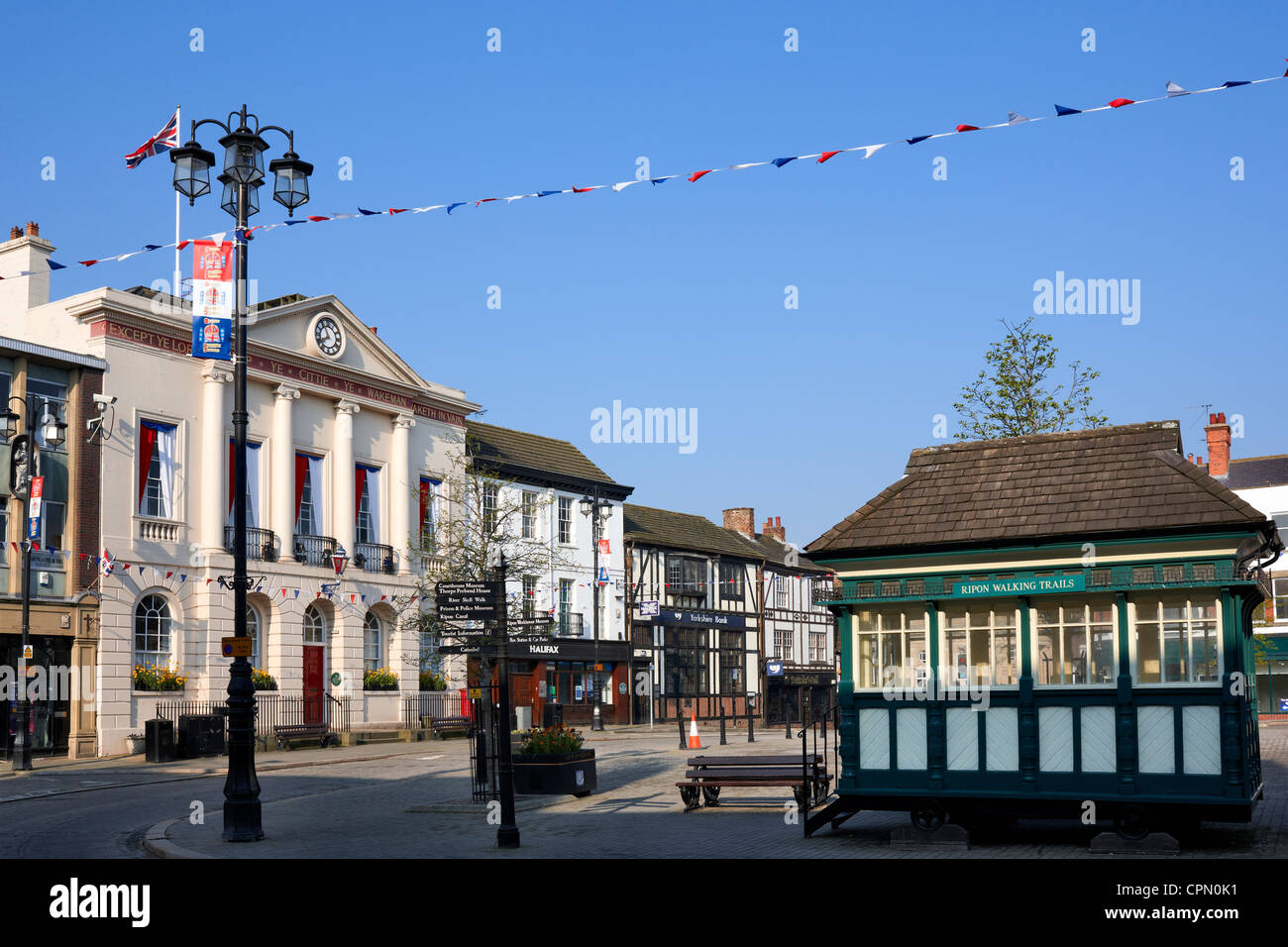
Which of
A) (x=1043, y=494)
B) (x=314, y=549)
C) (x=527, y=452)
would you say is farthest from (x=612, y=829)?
(x=527, y=452)

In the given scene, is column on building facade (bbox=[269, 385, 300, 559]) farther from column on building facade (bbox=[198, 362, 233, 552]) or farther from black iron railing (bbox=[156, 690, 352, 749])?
black iron railing (bbox=[156, 690, 352, 749])

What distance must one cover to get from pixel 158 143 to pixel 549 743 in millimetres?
16153

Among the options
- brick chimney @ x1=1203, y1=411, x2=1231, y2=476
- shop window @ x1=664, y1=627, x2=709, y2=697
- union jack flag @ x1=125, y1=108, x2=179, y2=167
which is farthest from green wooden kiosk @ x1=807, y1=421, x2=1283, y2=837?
brick chimney @ x1=1203, y1=411, x2=1231, y2=476

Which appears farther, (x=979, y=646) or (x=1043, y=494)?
(x=1043, y=494)

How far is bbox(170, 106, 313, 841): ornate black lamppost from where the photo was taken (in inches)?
637

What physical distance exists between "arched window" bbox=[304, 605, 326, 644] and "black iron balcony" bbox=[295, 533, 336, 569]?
4.66ft

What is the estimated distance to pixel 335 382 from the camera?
135 ft

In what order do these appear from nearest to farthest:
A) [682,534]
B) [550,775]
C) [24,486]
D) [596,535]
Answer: [550,775], [24,486], [596,535], [682,534]

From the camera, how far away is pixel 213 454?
36438 millimetres

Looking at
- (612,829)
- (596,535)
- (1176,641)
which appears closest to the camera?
(1176,641)

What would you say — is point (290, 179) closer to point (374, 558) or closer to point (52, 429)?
Result: point (52, 429)

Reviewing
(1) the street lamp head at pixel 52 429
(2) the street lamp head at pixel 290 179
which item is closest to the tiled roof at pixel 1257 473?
(1) the street lamp head at pixel 52 429
